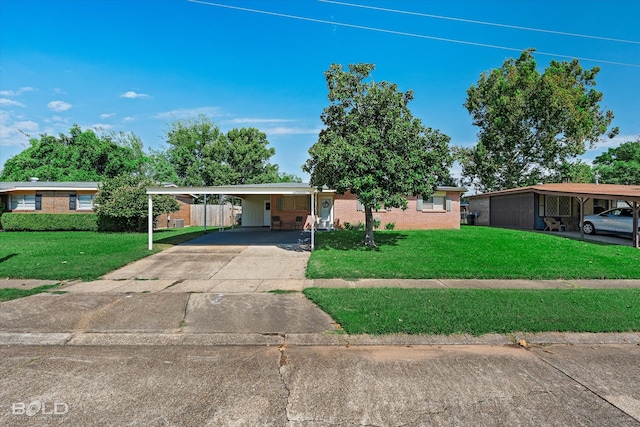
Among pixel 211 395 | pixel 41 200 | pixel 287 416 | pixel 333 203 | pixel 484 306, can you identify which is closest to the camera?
pixel 287 416

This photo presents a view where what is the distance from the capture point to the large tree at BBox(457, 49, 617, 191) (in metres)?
27.1

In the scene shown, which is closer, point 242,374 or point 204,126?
point 242,374

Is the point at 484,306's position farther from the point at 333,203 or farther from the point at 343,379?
the point at 333,203

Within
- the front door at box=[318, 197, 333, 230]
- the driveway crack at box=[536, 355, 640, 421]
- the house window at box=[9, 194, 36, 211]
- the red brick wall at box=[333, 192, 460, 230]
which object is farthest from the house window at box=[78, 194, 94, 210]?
the driveway crack at box=[536, 355, 640, 421]

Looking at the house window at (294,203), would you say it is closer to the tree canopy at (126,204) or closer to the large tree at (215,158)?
the tree canopy at (126,204)

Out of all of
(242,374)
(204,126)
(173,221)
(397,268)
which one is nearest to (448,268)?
(397,268)

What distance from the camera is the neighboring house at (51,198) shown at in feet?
78.1

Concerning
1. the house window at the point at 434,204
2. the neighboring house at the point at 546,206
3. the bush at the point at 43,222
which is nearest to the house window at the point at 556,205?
the neighboring house at the point at 546,206

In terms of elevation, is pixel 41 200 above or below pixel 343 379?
above

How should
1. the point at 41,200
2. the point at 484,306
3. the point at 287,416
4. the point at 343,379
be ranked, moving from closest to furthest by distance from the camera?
the point at 287,416 < the point at 343,379 < the point at 484,306 < the point at 41,200

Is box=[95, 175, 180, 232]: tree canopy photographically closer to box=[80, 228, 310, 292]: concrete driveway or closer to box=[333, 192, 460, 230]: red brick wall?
box=[80, 228, 310, 292]: concrete driveway

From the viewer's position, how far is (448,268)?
30.7ft

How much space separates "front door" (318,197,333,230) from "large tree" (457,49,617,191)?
626 inches

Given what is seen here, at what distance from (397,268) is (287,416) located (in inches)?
272
